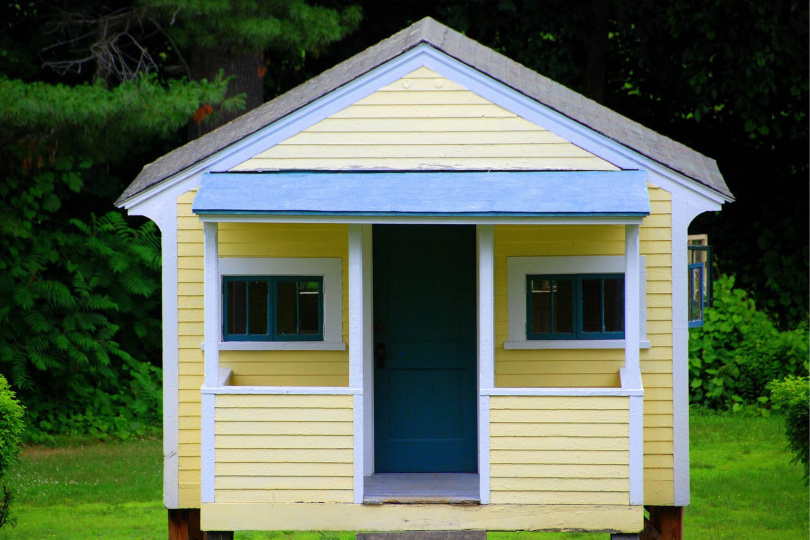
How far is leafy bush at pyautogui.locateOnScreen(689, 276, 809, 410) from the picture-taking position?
15.0m

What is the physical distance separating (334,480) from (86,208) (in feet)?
33.9

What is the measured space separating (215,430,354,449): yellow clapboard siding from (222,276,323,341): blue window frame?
3.93 feet

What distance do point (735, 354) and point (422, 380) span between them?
831 cm

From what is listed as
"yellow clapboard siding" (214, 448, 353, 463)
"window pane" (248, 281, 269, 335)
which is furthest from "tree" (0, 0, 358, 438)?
"yellow clapboard siding" (214, 448, 353, 463)

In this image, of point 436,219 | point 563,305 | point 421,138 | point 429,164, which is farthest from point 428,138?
point 563,305

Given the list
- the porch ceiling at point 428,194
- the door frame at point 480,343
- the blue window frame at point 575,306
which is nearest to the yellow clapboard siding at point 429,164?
the porch ceiling at point 428,194

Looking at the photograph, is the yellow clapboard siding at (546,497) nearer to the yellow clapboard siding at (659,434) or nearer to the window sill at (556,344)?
the yellow clapboard siding at (659,434)

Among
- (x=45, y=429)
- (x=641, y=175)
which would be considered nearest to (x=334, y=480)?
(x=641, y=175)

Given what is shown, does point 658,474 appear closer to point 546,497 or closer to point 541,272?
point 546,497

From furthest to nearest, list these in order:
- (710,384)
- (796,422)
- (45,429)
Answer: (710,384)
(45,429)
(796,422)

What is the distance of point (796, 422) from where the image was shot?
885 centimetres

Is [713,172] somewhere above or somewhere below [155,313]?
above

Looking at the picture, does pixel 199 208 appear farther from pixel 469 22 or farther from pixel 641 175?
pixel 469 22

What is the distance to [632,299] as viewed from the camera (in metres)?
7.16
